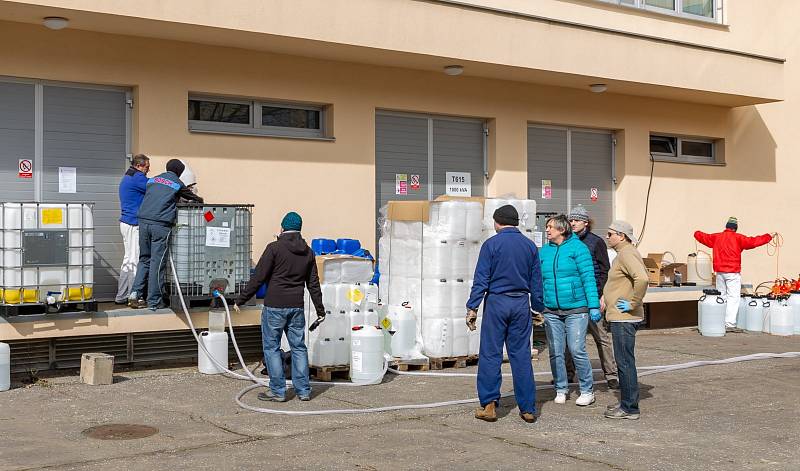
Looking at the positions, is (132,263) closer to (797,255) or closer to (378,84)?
(378,84)

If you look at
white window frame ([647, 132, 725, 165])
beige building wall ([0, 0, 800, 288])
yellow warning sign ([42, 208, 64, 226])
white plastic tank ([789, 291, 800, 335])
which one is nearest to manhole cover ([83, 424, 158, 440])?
yellow warning sign ([42, 208, 64, 226])

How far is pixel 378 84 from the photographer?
15.2 meters

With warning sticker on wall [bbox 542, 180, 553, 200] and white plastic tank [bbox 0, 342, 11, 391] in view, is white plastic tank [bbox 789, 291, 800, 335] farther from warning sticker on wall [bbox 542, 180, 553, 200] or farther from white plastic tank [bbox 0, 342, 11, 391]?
white plastic tank [bbox 0, 342, 11, 391]

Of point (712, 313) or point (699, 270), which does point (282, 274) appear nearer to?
point (712, 313)

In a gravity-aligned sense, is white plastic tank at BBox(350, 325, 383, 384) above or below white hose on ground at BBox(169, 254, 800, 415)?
above

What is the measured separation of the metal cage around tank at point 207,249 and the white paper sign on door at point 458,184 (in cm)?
484

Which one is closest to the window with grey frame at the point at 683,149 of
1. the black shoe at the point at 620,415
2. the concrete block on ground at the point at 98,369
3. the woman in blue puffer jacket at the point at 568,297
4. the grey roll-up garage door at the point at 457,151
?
the grey roll-up garage door at the point at 457,151

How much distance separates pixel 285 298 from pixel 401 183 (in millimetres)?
5744

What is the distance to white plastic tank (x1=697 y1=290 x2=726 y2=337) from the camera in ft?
56.2

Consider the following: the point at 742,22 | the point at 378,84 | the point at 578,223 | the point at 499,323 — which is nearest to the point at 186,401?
the point at 499,323

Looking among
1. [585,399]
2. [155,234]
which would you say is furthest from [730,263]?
[155,234]

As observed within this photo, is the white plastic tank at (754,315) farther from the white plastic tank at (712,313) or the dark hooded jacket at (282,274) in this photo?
the dark hooded jacket at (282,274)

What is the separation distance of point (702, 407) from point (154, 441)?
563 centimetres

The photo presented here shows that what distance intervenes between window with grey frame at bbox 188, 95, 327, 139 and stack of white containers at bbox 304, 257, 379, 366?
A: 3296 millimetres
